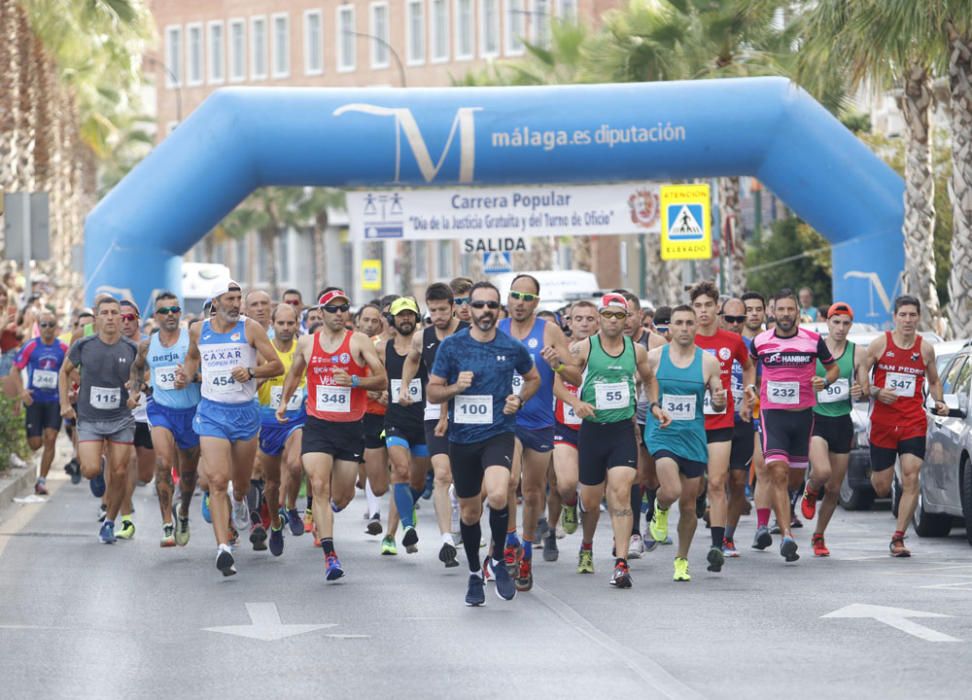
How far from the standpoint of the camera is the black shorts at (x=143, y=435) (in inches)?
675

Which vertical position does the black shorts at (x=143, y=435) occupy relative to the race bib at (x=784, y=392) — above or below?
below

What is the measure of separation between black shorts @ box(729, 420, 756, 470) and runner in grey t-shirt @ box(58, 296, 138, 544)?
4.46 metres

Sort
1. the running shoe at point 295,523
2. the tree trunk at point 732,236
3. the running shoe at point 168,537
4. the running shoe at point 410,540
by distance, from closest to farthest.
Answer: the running shoe at point 410,540 → the running shoe at point 168,537 → the running shoe at point 295,523 → the tree trunk at point 732,236

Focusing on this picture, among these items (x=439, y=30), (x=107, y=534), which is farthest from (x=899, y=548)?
(x=439, y=30)

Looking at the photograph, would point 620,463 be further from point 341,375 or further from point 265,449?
point 265,449

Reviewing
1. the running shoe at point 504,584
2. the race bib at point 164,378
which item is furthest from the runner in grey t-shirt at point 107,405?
the running shoe at point 504,584

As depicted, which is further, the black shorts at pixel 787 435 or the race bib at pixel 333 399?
the black shorts at pixel 787 435

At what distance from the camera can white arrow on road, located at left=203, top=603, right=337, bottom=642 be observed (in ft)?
35.3

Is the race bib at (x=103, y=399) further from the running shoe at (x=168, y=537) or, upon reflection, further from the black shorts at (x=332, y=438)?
the black shorts at (x=332, y=438)

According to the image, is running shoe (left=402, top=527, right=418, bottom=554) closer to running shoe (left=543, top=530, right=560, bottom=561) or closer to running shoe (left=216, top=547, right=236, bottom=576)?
running shoe (left=543, top=530, right=560, bottom=561)

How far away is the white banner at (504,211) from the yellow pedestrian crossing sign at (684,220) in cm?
19

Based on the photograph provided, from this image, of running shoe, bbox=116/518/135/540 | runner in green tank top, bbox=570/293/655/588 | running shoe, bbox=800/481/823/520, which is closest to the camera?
runner in green tank top, bbox=570/293/655/588

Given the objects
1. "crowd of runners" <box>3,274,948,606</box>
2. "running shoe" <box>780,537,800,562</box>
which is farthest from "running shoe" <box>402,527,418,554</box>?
"running shoe" <box>780,537,800,562</box>

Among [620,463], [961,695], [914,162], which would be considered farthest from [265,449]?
[914,162]
